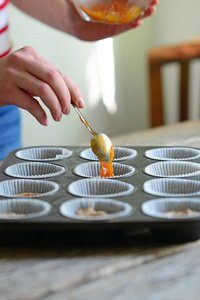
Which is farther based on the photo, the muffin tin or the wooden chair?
the wooden chair

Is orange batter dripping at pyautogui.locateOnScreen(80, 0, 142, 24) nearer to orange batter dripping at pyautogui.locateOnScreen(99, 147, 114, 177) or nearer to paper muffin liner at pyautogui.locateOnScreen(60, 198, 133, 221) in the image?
orange batter dripping at pyautogui.locateOnScreen(99, 147, 114, 177)

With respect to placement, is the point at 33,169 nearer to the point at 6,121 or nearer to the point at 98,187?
the point at 98,187

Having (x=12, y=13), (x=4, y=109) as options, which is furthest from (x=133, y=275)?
(x=12, y=13)

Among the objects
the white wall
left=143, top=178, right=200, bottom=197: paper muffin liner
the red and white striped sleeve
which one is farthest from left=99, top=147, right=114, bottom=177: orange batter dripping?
the white wall

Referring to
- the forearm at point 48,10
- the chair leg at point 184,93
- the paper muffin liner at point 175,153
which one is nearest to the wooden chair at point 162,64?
the chair leg at point 184,93

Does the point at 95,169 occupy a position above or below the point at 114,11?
below

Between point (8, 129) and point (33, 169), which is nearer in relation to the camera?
point (33, 169)

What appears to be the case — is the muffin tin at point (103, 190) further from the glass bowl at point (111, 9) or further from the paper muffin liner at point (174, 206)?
the glass bowl at point (111, 9)

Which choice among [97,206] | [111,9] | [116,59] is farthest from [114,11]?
[116,59]
